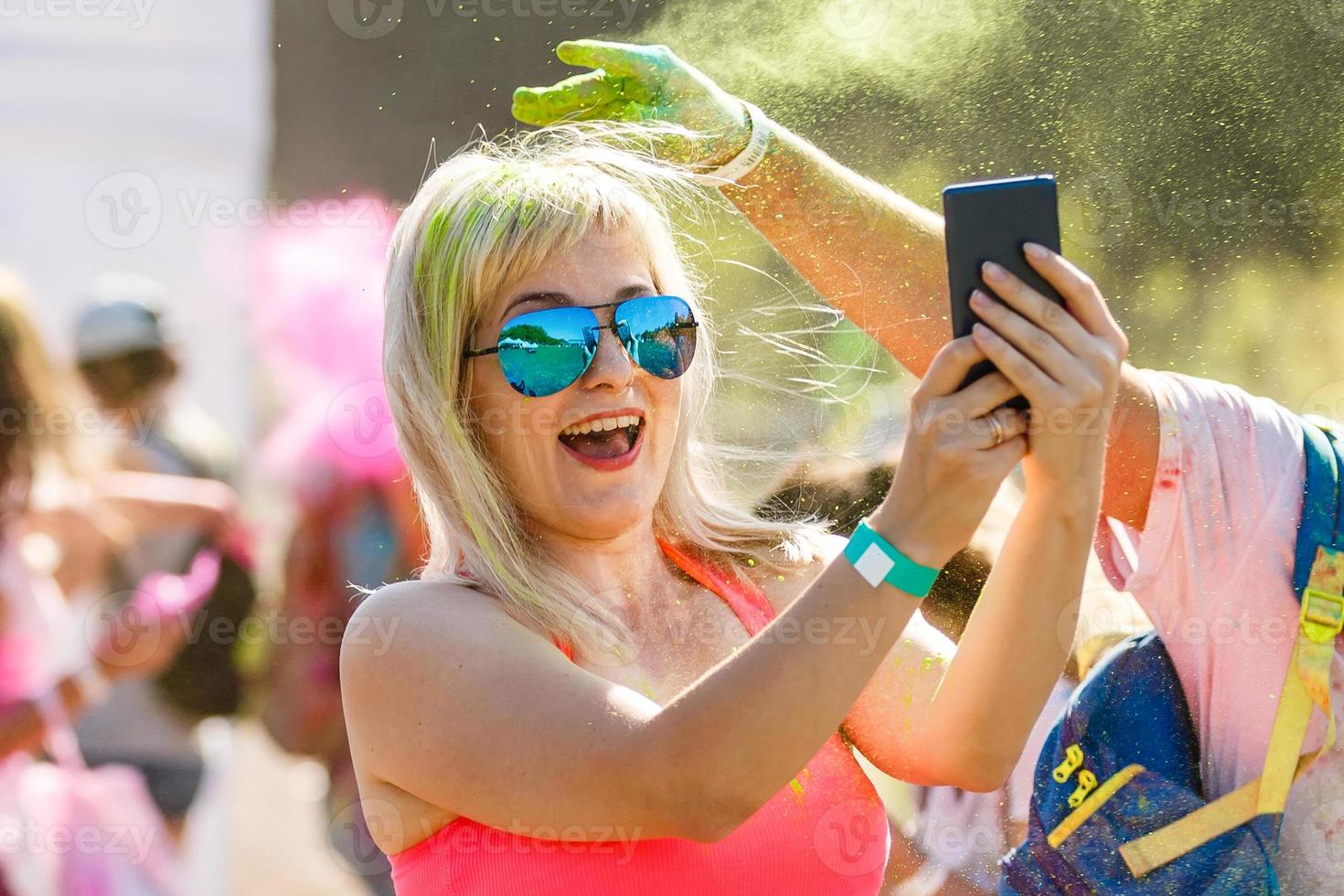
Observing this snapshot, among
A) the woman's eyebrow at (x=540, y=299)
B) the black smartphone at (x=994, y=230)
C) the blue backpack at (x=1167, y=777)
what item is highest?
the black smartphone at (x=994, y=230)

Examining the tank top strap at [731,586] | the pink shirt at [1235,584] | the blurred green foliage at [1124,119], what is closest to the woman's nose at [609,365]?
the tank top strap at [731,586]

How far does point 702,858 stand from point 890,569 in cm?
47

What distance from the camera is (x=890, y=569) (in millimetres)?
1064

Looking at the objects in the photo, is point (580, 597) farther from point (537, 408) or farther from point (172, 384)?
point (172, 384)

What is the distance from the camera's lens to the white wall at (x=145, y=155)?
360 centimetres

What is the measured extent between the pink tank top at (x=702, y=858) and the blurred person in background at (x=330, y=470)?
7.17 feet

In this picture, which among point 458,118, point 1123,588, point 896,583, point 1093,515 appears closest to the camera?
point 896,583

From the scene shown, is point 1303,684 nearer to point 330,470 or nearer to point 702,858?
point 702,858

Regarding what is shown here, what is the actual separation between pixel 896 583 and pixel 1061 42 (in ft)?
7.71

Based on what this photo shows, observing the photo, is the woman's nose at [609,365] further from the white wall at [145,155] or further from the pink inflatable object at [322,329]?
the white wall at [145,155]

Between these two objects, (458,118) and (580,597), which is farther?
(458,118)

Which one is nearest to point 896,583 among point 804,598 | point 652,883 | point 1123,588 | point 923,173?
point 804,598

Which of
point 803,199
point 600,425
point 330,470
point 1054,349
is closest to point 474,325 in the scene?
point 600,425

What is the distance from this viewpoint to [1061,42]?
2994 millimetres
